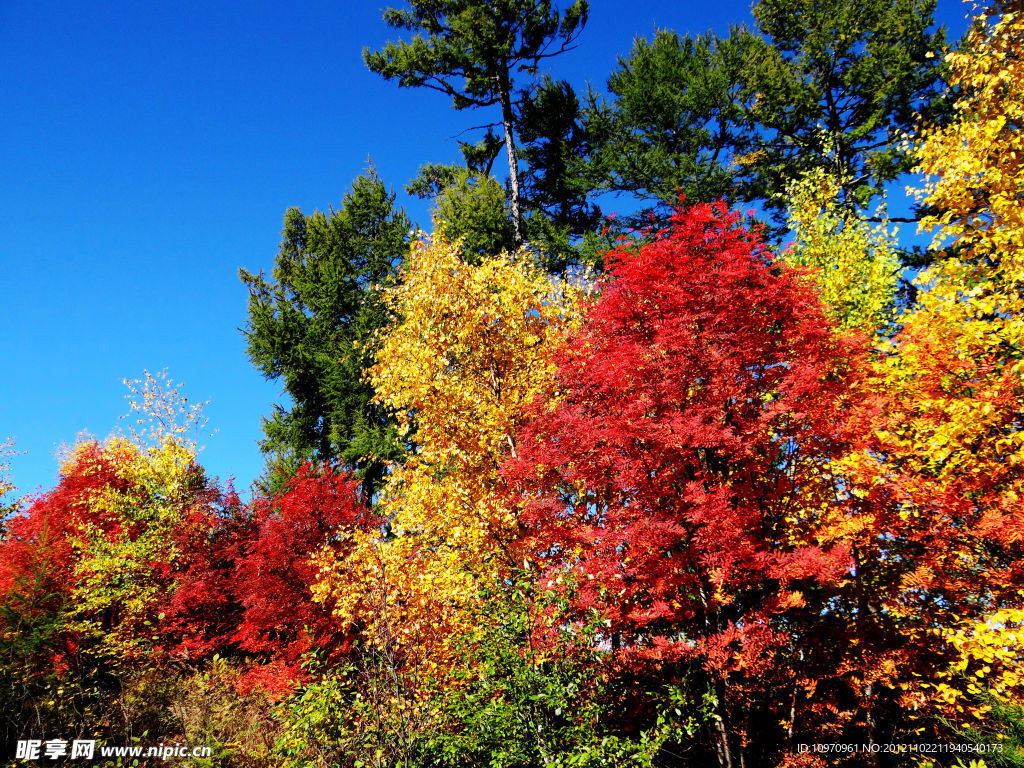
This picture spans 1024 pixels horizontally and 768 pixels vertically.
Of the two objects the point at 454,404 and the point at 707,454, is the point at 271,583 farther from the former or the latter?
the point at 707,454

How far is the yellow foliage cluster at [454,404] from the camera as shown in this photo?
26.5ft

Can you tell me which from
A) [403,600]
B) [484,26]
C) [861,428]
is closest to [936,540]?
[861,428]

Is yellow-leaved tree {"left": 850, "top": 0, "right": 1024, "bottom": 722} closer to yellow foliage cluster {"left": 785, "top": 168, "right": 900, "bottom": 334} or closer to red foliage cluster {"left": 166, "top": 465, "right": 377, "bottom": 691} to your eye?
yellow foliage cluster {"left": 785, "top": 168, "right": 900, "bottom": 334}

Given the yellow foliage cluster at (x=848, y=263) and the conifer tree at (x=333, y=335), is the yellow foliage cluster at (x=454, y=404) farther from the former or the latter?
the conifer tree at (x=333, y=335)

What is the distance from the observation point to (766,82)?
18.0 metres

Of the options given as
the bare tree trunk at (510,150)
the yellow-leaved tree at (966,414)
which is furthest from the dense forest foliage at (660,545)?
the bare tree trunk at (510,150)

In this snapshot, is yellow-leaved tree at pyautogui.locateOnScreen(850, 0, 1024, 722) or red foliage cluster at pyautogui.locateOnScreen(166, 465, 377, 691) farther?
red foliage cluster at pyautogui.locateOnScreen(166, 465, 377, 691)

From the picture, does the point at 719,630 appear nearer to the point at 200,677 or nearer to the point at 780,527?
the point at 780,527

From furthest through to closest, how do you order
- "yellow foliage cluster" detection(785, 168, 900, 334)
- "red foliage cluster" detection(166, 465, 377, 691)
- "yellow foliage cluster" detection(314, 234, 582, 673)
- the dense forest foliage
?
"red foliage cluster" detection(166, 465, 377, 691) < "yellow foliage cluster" detection(785, 168, 900, 334) < "yellow foliage cluster" detection(314, 234, 582, 673) < the dense forest foliage

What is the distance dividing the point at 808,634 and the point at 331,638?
854cm

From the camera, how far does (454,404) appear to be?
898cm

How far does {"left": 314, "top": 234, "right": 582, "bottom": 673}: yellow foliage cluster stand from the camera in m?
8.06

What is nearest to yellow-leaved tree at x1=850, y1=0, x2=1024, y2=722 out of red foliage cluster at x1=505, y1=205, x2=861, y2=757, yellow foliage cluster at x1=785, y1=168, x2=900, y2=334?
red foliage cluster at x1=505, y1=205, x2=861, y2=757

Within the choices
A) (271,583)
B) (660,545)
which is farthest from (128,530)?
(660,545)
